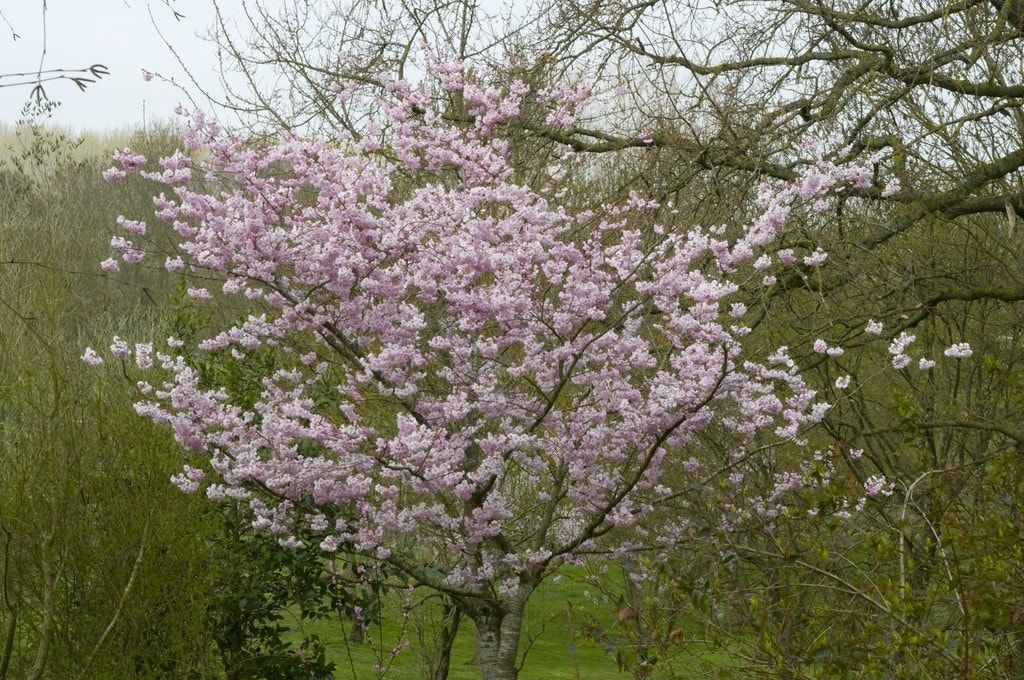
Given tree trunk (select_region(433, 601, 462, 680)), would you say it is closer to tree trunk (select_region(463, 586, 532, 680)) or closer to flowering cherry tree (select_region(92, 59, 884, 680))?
tree trunk (select_region(463, 586, 532, 680))

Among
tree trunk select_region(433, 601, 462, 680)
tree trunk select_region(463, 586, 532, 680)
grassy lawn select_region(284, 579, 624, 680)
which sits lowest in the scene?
tree trunk select_region(463, 586, 532, 680)

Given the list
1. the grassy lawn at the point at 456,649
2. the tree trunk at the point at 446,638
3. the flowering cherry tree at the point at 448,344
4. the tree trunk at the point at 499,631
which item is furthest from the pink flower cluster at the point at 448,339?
the grassy lawn at the point at 456,649

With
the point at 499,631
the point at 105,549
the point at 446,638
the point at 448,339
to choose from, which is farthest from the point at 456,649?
the point at 448,339

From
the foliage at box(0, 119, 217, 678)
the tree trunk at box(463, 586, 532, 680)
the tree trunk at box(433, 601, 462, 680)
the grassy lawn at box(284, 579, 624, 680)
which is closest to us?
the foliage at box(0, 119, 217, 678)

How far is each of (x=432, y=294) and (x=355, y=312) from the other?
50cm

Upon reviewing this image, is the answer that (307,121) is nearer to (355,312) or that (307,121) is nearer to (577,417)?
(355,312)

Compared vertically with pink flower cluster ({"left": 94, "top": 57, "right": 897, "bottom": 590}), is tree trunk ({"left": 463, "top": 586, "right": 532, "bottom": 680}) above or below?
below

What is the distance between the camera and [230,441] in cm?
665

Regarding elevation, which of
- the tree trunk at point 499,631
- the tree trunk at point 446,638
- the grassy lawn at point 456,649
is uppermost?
the grassy lawn at point 456,649

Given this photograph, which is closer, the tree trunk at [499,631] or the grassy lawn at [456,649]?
the tree trunk at [499,631]

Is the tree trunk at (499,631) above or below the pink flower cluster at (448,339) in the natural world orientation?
below

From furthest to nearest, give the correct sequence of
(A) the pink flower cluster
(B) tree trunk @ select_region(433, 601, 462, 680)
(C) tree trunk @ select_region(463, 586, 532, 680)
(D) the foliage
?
1. (B) tree trunk @ select_region(433, 601, 462, 680)
2. (C) tree trunk @ select_region(463, 586, 532, 680)
3. (D) the foliage
4. (A) the pink flower cluster

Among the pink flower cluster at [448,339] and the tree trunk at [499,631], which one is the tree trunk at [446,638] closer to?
the tree trunk at [499,631]

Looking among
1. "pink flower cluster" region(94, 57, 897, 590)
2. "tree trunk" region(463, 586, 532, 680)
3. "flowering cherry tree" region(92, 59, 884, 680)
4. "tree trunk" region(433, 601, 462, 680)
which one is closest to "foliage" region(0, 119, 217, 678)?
"flowering cherry tree" region(92, 59, 884, 680)
